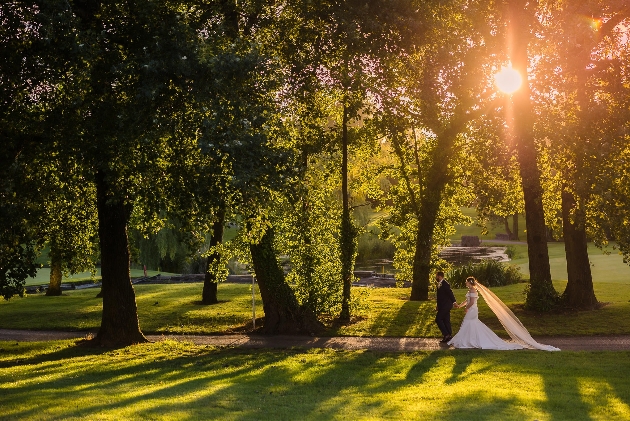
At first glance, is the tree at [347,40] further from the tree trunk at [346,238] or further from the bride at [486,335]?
the bride at [486,335]

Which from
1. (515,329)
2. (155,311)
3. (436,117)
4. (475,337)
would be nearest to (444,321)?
(475,337)

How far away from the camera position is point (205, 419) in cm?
1147

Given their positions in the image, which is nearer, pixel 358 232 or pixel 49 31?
pixel 49 31

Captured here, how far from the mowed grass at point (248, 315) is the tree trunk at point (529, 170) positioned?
916mm

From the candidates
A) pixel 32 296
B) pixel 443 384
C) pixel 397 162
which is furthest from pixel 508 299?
pixel 32 296

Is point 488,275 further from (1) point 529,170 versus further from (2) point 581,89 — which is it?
(2) point 581,89

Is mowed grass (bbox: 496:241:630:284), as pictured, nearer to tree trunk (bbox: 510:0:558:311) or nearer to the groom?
tree trunk (bbox: 510:0:558:311)

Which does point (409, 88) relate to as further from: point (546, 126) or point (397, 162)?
point (397, 162)

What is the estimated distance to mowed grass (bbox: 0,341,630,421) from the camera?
480 inches

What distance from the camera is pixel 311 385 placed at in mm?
15195

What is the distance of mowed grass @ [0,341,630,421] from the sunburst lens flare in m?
9.44

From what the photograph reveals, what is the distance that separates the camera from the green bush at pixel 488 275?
3831 cm

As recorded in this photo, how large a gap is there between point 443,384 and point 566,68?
1168 cm

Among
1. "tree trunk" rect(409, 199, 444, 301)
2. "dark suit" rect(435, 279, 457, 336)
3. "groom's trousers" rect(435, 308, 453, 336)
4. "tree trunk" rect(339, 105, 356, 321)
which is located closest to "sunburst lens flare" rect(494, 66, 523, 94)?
"tree trunk" rect(339, 105, 356, 321)
